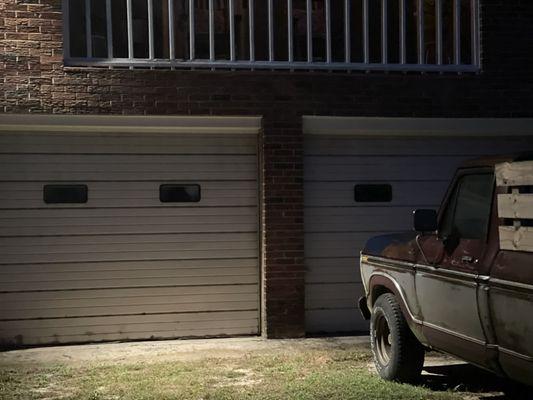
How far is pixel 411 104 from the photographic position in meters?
8.45

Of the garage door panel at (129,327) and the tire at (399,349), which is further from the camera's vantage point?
the garage door panel at (129,327)

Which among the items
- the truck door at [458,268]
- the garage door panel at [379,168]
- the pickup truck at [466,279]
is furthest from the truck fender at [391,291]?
the garage door panel at [379,168]

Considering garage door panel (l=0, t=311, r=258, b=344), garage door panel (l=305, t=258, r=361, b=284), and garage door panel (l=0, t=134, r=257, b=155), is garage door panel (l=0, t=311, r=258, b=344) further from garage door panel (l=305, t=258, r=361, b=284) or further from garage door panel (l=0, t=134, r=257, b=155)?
garage door panel (l=0, t=134, r=257, b=155)

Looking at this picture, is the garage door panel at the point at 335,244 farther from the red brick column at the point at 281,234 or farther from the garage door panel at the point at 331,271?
the red brick column at the point at 281,234

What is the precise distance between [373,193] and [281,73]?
1843 mm

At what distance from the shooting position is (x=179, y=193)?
8258 millimetres

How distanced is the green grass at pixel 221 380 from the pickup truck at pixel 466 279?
14.8 inches

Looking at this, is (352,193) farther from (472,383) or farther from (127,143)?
(472,383)

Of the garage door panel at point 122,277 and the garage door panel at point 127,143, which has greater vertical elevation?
the garage door panel at point 127,143

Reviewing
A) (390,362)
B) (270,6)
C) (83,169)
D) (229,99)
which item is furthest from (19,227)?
(390,362)

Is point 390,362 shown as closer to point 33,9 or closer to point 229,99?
point 229,99

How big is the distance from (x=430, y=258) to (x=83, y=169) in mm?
4267

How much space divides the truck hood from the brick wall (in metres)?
1.71

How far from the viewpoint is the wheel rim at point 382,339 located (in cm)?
639
